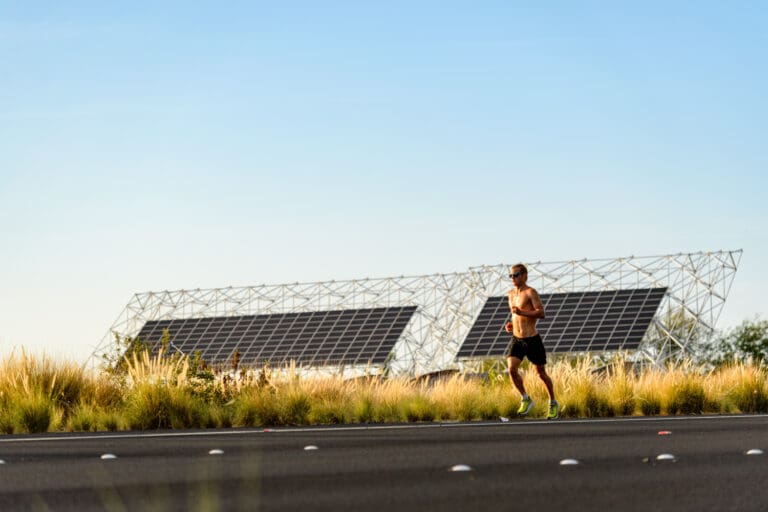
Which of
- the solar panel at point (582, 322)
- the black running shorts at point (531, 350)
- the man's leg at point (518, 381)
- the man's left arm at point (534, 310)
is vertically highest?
the solar panel at point (582, 322)

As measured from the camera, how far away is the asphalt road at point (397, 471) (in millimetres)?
6258

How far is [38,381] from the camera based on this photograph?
15.3 meters

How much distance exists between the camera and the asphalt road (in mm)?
6258

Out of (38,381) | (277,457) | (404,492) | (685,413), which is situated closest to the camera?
(404,492)

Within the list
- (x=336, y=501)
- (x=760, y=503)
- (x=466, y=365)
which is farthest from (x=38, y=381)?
(x=466, y=365)

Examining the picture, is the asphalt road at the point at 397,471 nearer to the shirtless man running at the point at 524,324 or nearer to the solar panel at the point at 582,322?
the shirtless man running at the point at 524,324

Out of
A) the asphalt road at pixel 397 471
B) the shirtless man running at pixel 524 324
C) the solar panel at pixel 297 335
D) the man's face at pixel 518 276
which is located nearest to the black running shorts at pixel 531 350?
the shirtless man running at pixel 524 324

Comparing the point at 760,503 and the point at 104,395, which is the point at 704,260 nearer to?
the point at 104,395

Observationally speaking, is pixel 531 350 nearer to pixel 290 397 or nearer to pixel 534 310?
pixel 534 310

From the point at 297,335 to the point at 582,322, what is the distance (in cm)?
1162

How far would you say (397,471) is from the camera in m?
7.77

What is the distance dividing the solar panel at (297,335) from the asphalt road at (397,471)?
29.8m

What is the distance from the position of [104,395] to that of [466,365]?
83.5 feet

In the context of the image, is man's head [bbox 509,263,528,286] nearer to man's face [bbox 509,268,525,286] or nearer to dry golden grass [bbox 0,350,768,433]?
man's face [bbox 509,268,525,286]
